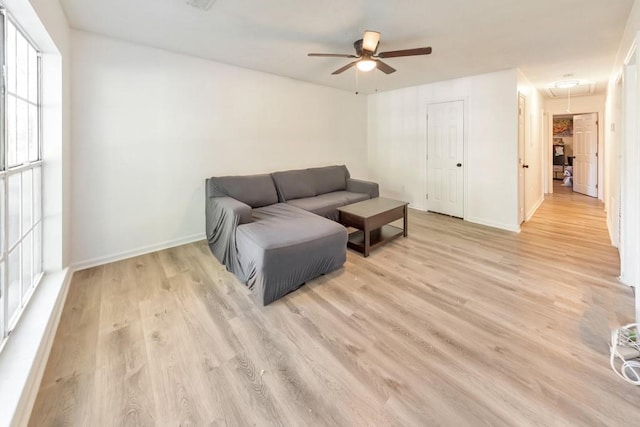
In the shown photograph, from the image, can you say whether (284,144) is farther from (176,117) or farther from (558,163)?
(558,163)

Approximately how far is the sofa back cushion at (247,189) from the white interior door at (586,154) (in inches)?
295

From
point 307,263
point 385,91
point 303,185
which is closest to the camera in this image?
point 307,263

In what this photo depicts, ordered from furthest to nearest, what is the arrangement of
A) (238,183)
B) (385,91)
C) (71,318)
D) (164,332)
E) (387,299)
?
1. (385,91)
2. (238,183)
3. (387,299)
4. (71,318)
5. (164,332)

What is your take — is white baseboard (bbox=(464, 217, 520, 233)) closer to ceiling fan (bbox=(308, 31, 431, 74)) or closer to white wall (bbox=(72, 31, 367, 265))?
ceiling fan (bbox=(308, 31, 431, 74))

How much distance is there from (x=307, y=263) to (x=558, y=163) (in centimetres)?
1158

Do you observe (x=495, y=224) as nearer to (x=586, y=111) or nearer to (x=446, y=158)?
(x=446, y=158)

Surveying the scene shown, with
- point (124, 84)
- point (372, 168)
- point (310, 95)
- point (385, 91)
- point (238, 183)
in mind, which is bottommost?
point (238, 183)

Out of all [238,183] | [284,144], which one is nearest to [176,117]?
[238,183]

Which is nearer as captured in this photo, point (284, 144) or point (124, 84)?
point (124, 84)

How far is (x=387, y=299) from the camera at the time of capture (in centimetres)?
232

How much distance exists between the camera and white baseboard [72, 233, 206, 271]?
292 cm

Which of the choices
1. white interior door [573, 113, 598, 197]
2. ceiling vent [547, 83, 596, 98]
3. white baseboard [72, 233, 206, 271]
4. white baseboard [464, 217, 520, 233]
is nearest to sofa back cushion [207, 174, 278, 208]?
white baseboard [72, 233, 206, 271]

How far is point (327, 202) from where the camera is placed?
13.1 ft

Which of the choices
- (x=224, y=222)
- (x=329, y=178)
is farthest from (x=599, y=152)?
(x=224, y=222)
